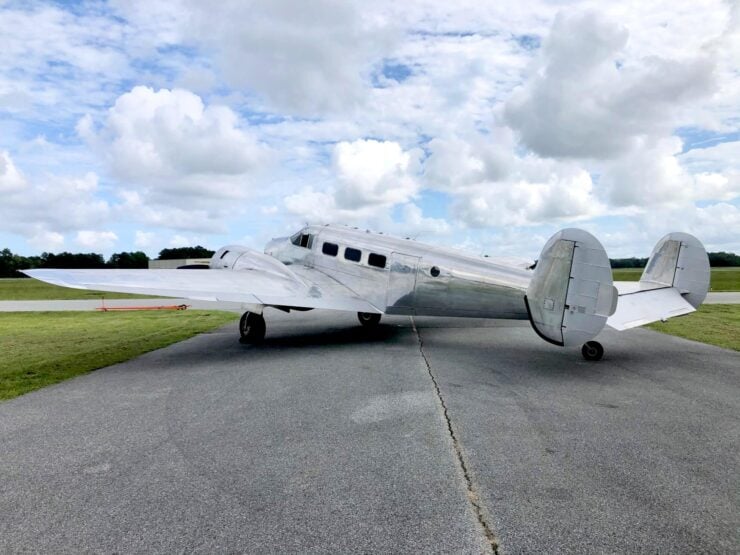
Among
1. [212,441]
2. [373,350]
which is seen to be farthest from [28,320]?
[212,441]

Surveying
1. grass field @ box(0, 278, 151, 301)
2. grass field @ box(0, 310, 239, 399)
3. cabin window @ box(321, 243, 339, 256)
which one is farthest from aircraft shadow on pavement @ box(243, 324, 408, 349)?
grass field @ box(0, 278, 151, 301)

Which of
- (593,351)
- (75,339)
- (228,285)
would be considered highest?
(228,285)

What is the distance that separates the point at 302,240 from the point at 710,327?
1445 centimetres

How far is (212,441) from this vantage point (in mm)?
5465

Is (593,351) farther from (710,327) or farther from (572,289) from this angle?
(710,327)

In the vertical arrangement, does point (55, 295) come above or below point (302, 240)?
below

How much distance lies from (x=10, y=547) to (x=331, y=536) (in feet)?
7.80

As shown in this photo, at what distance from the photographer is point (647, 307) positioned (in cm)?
1040

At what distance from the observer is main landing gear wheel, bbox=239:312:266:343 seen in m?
13.2

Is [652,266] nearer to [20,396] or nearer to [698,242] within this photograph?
[698,242]

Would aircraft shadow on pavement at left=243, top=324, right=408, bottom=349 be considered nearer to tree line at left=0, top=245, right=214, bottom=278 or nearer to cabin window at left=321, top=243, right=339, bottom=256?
cabin window at left=321, top=243, right=339, bottom=256

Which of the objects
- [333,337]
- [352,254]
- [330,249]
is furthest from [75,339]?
[352,254]

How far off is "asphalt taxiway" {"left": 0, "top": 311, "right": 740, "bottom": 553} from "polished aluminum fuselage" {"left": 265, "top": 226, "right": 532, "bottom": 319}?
7.87 ft

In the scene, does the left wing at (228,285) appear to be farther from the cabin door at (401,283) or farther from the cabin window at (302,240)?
the cabin window at (302,240)
